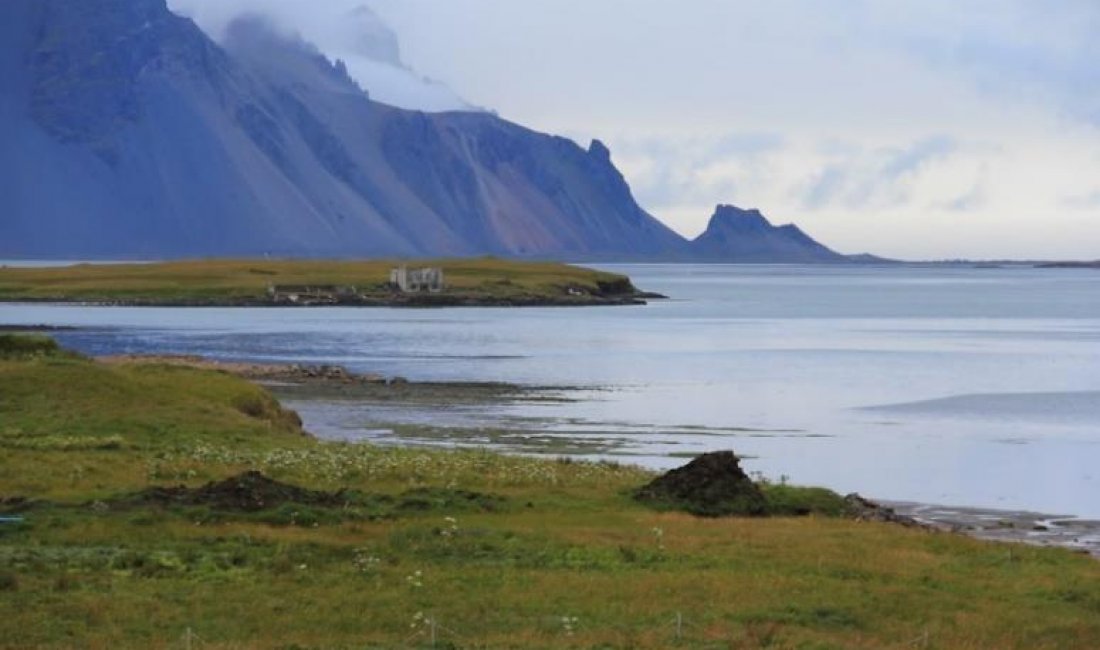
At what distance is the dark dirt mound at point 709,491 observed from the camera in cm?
3244

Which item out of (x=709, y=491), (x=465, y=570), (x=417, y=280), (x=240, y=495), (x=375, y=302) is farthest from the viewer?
(x=417, y=280)

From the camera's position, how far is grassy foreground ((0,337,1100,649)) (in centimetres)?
1988

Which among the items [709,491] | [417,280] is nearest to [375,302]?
[417,280]

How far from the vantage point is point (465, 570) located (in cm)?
2405

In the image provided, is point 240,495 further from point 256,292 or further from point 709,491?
point 256,292

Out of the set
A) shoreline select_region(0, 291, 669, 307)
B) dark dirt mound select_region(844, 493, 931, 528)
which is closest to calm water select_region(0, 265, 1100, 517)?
dark dirt mound select_region(844, 493, 931, 528)

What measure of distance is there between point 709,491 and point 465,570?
985cm

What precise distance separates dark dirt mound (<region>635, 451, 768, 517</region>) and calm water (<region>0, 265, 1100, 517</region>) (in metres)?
8.97

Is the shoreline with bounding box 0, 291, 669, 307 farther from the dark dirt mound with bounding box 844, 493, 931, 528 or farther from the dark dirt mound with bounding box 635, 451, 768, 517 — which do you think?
the dark dirt mound with bounding box 635, 451, 768, 517

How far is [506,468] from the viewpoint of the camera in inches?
1479

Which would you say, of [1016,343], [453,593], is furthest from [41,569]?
[1016,343]

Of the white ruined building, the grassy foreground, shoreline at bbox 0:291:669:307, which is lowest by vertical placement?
shoreline at bbox 0:291:669:307

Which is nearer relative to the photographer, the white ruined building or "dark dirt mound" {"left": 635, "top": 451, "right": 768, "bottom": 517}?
"dark dirt mound" {"left": 635, "top": 451, "right": 768, "bottom": 517}

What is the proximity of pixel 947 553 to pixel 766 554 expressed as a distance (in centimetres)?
364
